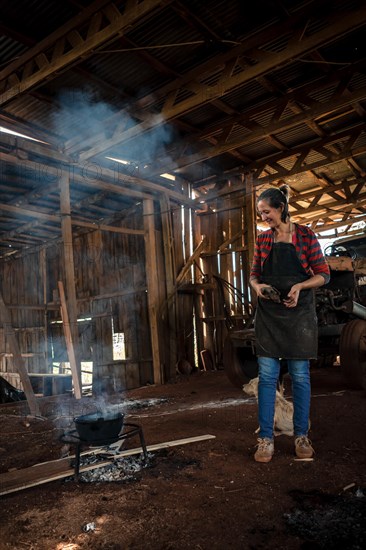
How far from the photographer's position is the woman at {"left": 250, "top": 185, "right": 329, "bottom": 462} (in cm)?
298

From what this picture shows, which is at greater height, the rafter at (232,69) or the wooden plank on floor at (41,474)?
the rafter at (232,69)

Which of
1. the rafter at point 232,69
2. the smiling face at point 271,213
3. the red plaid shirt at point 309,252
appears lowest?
A: the red plaid shirt at point 309,252

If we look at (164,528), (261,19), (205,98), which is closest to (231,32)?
(261,19)

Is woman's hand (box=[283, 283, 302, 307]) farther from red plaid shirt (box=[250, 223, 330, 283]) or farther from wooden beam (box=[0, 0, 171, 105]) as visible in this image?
wooden beam (box=[0, 0, 171, 105])

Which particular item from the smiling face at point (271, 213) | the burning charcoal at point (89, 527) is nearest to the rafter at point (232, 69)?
the smiling face at point (271, 213)

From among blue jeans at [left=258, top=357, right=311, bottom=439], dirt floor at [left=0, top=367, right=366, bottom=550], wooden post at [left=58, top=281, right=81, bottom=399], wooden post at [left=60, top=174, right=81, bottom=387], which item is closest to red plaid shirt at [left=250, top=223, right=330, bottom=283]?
blue jeans at [left=258, top=357, right=311, bottom=439]

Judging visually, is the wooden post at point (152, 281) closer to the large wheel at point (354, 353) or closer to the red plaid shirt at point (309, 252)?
the large wheel at point (354, 353)

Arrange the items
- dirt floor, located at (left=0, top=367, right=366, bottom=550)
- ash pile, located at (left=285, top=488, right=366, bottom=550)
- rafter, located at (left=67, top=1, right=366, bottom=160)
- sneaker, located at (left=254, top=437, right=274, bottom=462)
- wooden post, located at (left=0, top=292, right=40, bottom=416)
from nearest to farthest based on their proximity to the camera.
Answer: ash pile, located at (left=285, top=488, right=366, bottom=550) < dirt floor, located at (left=0, top=367, right=366, bottom=550) < sneaker, located at (left=254, top=437, right=274, bottom=462) < rafter, located at (left=67, top=1, right=366, bottom=160) < wooden post, located at (left=0, top=292, right=40, bottom=416)

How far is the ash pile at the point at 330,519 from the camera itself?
184 cm

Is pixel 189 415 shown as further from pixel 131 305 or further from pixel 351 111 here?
pixel 351 111

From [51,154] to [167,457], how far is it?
5.76 meters

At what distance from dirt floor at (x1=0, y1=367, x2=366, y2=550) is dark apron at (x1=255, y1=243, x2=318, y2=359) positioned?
0.79 metres

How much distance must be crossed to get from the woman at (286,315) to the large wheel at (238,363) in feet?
10.3

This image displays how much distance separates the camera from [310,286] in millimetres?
2945
